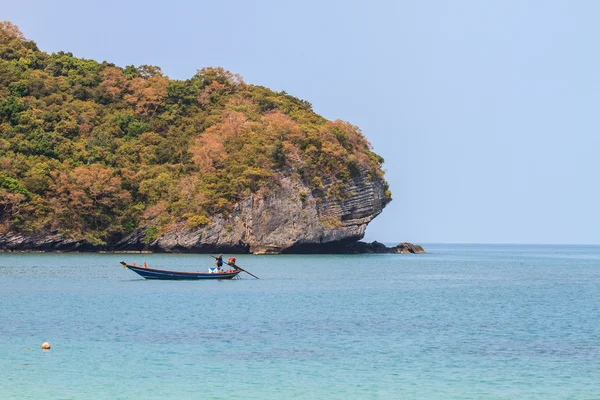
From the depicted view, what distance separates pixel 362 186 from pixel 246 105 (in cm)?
1738

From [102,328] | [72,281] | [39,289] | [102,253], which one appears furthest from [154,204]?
[102,328]

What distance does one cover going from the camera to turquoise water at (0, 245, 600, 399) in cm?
1789

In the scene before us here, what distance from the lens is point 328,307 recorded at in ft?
111

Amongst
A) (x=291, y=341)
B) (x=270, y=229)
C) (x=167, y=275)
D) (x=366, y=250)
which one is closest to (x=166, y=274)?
(x=167, y=275)

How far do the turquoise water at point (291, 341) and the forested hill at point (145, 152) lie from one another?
29.8 metres

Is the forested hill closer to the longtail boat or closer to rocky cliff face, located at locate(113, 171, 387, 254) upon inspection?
rocky cliff face, located at locate(113, 171, 387, 254)

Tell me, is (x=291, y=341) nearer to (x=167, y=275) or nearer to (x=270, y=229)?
(x=167, y=275)

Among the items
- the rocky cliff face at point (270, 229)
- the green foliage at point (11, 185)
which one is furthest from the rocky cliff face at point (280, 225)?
the green foliage at point (11, 185)

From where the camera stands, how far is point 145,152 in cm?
8288

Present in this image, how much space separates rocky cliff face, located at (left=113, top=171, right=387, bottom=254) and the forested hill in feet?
2.67

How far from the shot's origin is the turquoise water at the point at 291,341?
17891 mm

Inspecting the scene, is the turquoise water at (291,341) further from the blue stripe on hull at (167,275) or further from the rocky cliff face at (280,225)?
the rocky cliff face at (280,225)

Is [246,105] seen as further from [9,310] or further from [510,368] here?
[510,368]

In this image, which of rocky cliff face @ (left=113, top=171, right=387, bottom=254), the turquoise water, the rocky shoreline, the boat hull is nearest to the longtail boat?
the boat hull
